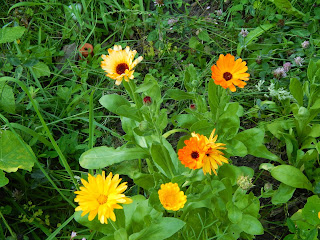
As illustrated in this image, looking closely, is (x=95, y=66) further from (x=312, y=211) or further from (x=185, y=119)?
(x=312, y=211)

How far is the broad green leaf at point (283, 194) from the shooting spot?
1.90 metres

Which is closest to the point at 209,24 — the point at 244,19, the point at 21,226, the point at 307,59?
the point at 244,19

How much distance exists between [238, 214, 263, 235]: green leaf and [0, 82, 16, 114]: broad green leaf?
1433mm

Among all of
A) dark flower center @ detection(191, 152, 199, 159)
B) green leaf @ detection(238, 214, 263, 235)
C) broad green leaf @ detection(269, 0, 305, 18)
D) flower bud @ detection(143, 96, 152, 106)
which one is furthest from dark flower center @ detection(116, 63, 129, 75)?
broad green leaf @ detection(269, 0, 305, 18)

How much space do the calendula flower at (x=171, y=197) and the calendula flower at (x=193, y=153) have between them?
0.11 meters

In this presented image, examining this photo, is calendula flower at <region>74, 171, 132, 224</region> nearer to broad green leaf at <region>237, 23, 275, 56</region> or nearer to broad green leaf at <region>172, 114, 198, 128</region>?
broad green leaf at <region>172, 114, 198, 128</region>

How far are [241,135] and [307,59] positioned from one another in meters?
Result: 0.96

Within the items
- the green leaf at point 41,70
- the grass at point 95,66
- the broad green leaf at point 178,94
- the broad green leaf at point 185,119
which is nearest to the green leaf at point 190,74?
the broad green leaf at point 178,94

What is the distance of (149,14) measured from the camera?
2797 millimetres

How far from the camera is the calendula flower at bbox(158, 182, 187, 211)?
4.45ft

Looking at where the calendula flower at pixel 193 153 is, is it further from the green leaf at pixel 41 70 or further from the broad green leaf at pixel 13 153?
the green leaf at pixel 41 70

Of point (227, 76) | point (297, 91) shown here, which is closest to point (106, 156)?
point (227, 76)

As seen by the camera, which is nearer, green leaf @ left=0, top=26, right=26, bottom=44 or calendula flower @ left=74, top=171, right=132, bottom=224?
calendula flower @ left=74, top=171, right=132, bottom=224

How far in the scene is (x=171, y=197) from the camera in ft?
4.53
